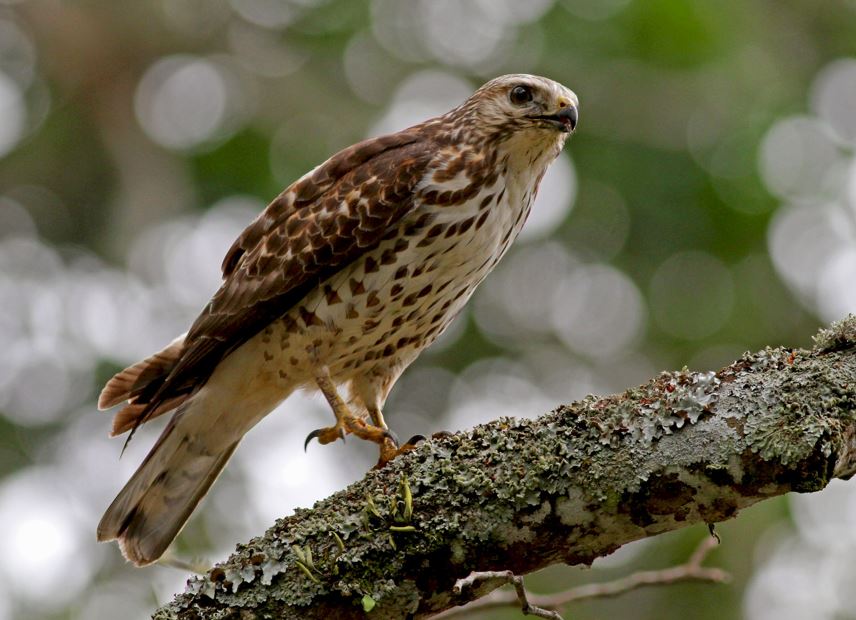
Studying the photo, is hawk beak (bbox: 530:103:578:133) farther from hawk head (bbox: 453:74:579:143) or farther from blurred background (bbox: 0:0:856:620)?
blurred background (bbox: 0:0:856:620)

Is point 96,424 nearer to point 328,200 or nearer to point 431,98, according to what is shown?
point 431,98

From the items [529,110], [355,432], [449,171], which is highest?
[529,110]

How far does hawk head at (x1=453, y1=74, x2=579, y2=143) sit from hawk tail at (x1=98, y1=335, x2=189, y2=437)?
4.88 ft

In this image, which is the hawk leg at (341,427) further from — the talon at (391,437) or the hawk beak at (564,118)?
the hawk beak at (564,118)

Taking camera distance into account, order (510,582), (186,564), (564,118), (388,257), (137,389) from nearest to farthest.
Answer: (510,582), (186,564), (388,257), (564,118), (137,389)

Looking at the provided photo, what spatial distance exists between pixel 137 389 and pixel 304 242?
2.94 ft

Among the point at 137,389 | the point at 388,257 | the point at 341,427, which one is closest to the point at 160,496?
the point at 137,389

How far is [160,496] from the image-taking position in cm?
451

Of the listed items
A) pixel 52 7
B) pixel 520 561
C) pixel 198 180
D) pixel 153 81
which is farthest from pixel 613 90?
pixel 520 561

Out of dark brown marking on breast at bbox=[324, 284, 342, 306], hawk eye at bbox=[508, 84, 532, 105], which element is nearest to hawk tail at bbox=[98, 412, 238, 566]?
dark brown marking on breast at bbox=[324, 284, 342, 306]

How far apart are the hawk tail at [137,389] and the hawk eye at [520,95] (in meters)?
1.62

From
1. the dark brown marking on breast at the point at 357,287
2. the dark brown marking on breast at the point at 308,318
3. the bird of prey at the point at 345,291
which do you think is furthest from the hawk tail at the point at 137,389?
the dark brown marking on breast at the point at 357,287

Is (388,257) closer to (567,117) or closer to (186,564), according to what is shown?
(567,117)

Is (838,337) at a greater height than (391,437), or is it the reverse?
(391,437)
